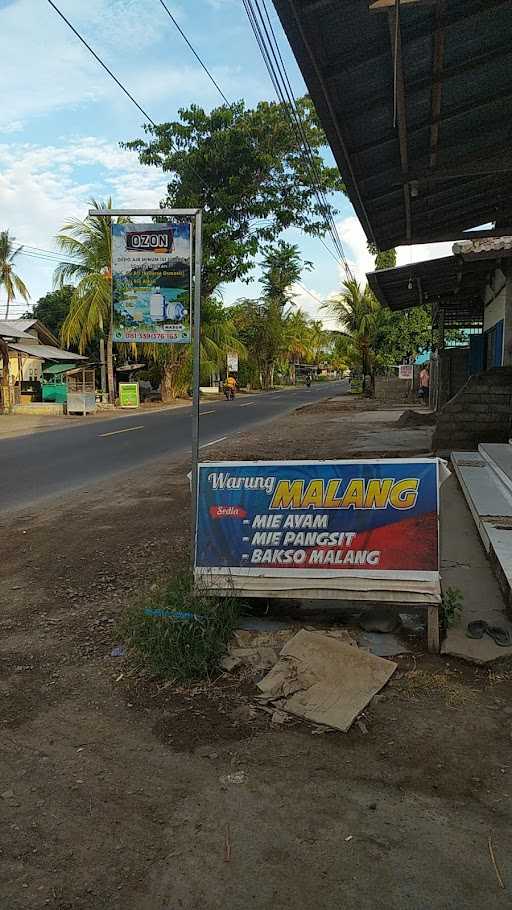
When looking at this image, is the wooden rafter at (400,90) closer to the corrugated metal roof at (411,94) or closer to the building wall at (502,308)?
the corrugated metal roof at (411,94)

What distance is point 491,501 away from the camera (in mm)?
6801

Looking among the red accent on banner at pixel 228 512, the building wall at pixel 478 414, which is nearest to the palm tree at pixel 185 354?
the building wall at pixel 478 414

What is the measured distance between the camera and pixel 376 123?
5.66m

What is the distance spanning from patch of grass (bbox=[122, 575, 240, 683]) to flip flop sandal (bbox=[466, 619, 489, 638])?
139cm

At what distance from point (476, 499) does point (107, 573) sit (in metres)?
3.65

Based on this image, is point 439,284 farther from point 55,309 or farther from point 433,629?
point 55,309

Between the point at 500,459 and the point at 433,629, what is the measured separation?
5503mm

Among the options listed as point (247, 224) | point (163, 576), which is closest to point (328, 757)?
point (163, 576)

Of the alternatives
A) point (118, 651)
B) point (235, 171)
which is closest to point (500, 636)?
point (118, 651)

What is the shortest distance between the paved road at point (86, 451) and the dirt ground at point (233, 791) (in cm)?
595

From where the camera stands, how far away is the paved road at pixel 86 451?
10.6 metres

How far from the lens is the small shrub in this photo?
4227 millimetres

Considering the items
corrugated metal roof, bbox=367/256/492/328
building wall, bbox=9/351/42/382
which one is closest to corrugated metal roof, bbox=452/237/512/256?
corrugated metal roof, bbox=367/256/492/328

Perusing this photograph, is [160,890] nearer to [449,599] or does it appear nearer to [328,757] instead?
[328,757]
